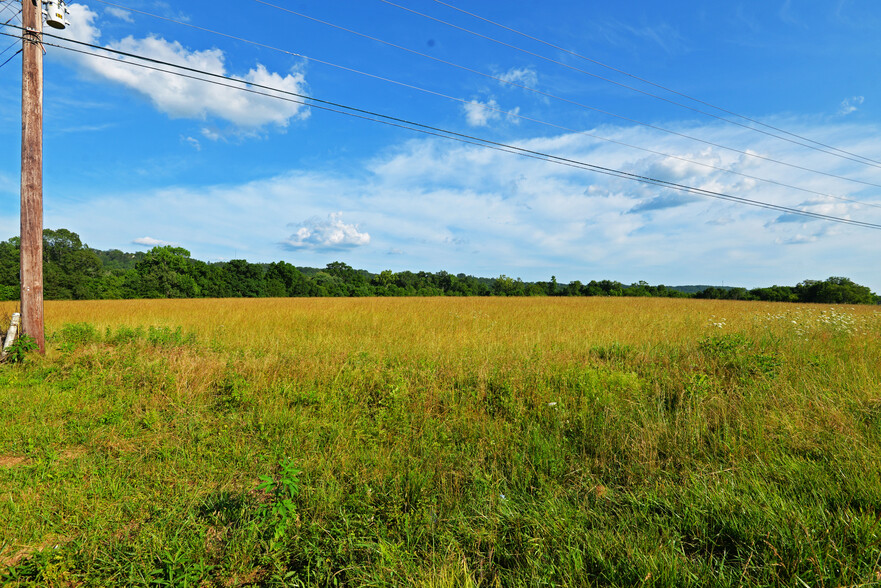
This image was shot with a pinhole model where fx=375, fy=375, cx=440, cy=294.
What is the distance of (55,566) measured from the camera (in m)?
2.56

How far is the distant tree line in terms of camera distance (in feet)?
139

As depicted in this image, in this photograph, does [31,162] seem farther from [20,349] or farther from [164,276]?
[164,276]

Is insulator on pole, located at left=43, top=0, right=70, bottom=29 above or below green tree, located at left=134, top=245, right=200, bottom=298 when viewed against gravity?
above

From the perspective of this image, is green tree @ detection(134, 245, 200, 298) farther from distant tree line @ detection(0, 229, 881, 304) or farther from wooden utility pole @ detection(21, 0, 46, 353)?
wooden utility pole @ detection(21, 0, 46, 353)

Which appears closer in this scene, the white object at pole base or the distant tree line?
the white object at pole base

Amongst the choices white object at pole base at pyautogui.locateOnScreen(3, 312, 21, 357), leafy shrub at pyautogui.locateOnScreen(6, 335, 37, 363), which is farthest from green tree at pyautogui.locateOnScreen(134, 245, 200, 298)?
leafy shrub at pyautogui.locateOnScreen(6, 335, 37, 363)

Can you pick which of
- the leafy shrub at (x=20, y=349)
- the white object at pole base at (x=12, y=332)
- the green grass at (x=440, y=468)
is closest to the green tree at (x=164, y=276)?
the white object at pole base at (x=12, y=332)

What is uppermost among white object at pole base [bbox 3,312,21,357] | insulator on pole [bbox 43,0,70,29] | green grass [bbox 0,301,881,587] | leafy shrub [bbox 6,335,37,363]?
insulator on pole [bbox 43,0,70,29]

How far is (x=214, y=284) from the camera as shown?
54062mm

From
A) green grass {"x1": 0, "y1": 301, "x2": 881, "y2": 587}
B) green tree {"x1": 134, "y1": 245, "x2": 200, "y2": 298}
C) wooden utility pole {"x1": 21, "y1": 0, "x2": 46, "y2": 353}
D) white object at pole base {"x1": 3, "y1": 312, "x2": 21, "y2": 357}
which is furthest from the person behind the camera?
green tree {"x1": 134, "y1": 245, "x2": 200, "y2": 298}

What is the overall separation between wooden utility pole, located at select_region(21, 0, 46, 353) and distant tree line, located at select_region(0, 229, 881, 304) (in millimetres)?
39031

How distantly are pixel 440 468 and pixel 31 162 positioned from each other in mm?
10409

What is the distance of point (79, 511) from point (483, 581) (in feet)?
12.1

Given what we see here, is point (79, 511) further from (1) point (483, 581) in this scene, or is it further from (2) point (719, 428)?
(2) point (719, 428)
